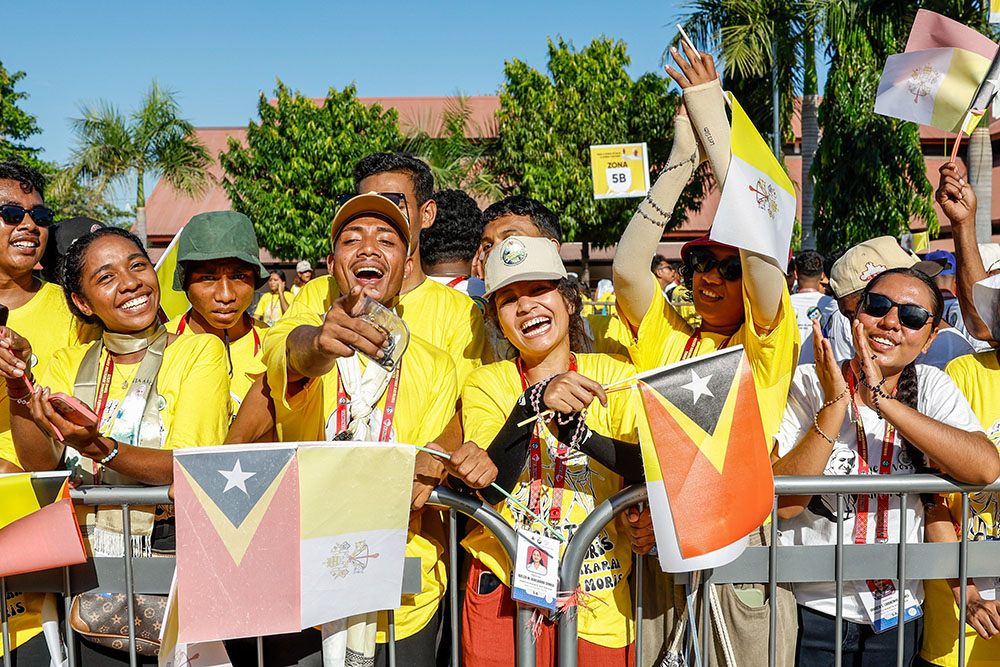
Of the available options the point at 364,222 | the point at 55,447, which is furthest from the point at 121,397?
the point at 364,222

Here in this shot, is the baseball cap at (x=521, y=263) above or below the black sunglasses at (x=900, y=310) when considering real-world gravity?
above

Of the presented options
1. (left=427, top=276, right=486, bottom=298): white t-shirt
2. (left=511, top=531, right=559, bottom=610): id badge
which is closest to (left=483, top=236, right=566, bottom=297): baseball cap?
(left=511, top=531, right=559, bottom=610): id badge

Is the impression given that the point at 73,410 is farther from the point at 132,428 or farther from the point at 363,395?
the point at 363,395

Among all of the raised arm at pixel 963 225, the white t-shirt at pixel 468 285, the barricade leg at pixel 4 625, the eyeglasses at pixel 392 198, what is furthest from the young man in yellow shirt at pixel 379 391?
the raised arm at pixel 963 225

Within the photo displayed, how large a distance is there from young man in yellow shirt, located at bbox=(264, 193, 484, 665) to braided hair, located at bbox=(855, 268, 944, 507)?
1.59 m

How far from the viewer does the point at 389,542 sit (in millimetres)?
2436

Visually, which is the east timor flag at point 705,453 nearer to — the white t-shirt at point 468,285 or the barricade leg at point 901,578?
the barricade leg at point 901,578

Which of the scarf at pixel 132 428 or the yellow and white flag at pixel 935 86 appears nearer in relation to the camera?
the scarf at pixel 132 428

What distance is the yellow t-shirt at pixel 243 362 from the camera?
3.38m

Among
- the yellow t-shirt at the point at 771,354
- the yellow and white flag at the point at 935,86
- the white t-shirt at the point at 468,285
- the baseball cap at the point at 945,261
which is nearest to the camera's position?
the yellow t-shirt at the point at 771,354

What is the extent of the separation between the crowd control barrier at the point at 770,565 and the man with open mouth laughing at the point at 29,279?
0.90m

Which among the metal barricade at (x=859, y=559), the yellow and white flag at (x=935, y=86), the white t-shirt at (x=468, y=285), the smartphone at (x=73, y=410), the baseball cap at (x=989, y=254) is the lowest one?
the metal barricade at (x=859, y=559)

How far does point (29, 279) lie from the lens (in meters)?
3.40

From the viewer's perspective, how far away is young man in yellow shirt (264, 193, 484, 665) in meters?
2.56
